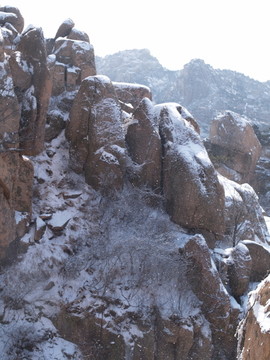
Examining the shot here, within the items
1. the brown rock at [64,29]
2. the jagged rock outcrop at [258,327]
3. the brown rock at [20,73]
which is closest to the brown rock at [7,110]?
the brown rock at [20,73]

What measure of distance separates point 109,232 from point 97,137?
493 centimetres

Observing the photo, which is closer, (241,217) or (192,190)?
(192,190)

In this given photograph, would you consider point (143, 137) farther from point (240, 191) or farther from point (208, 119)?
point (208, 119)

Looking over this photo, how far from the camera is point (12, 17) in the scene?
26.6 meters

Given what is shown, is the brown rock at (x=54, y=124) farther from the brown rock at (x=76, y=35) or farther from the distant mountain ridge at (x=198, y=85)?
the distant mountain ridge at (x=198, y=85)

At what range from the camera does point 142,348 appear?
13289mm

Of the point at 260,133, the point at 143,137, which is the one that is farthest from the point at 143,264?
the point at 260,133

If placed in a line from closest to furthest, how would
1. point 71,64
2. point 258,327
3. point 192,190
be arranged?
1. point 258,327
2. point 192,190
3. point 71,64

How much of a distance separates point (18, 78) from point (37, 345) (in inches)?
466

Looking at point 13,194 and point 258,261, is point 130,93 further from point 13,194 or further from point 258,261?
point 258,261

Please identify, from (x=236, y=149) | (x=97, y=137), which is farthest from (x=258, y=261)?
(x=236, y=149)

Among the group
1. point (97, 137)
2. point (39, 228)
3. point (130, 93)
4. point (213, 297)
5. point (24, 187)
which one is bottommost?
point (39, 228)

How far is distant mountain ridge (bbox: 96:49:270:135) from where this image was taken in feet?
326

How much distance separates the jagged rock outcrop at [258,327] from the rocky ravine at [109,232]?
28.9ft
